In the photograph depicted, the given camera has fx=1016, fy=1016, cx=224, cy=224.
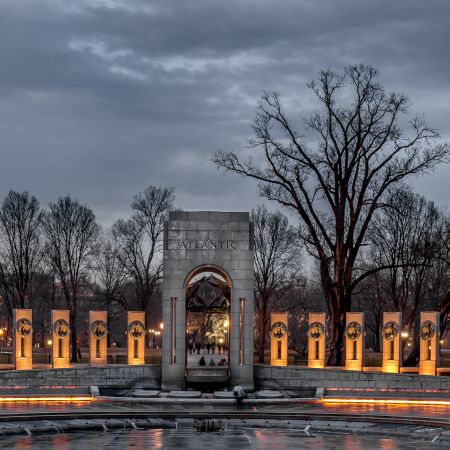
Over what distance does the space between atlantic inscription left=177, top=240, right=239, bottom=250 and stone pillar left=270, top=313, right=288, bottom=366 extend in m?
6.98

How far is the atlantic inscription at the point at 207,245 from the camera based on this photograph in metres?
51.0

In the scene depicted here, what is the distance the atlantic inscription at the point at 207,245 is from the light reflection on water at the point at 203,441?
14.4 metres

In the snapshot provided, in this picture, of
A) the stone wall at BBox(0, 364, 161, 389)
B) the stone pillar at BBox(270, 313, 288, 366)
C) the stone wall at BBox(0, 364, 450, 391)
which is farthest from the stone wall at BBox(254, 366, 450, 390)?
the stone wall at BBox(0, 364, 161, 389)

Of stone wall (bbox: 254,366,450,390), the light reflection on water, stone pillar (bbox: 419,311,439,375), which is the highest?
stone pillar (bbox: 419,311,439,375)

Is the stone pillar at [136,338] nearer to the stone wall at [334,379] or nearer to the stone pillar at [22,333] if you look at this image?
the stone pillar at [22,333]

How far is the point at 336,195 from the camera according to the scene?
202 feet

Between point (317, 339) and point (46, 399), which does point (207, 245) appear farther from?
point (46, 399)

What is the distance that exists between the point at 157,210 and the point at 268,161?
82.0 ft

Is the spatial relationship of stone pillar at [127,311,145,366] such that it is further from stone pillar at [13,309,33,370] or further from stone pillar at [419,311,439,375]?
stone pillar at [419,311,439,375]

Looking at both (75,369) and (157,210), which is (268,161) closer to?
(75,369)

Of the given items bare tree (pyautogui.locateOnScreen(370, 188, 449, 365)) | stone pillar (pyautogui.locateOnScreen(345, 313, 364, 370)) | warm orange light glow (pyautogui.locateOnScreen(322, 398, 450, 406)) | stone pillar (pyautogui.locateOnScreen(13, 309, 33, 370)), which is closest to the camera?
warm orange light glow (pyautogui.locateOnScreen(322, 398, 450, 406))

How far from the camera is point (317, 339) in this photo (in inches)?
2189

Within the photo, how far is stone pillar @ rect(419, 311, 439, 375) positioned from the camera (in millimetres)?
53812

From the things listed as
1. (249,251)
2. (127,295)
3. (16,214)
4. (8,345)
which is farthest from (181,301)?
(8,345)
